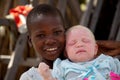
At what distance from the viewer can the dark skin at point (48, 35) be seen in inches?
66.5

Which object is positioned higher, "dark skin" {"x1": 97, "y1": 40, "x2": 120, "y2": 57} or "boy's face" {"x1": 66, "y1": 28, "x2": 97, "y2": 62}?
"boy's face" {"x1": 66, "y1": 28, "x2": 97, "y2": 62}

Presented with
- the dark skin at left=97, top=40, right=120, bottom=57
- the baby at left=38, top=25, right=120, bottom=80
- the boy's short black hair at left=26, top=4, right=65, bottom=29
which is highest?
the boy's short black hair at left=26, top=4, right=65, bottom=29

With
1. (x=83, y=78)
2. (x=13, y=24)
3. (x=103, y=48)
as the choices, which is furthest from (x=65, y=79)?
(x=13, y=24)

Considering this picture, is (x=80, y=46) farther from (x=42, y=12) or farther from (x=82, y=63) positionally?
(x=42, y=12)

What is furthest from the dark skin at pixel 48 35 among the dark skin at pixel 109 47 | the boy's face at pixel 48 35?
the dark skin at pixel 109 47

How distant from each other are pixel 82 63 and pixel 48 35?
203 millimetres

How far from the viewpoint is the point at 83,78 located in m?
1.64

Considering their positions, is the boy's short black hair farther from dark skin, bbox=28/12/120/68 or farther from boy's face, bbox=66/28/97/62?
boy's face, bbox=66/28/97/62

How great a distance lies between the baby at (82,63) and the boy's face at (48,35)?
0.14 feet

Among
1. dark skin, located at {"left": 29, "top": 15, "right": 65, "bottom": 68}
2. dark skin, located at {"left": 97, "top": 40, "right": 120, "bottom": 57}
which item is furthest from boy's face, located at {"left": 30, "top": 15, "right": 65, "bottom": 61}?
dark skin, located at {"left": 97, "top": 40, "right": 120, "bottom": 57}

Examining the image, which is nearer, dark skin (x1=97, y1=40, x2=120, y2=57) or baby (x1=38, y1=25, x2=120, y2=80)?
baby (x1=38, y1=25, x2=120, y2=80)

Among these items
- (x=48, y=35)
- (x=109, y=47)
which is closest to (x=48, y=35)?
(x=48, y=35)

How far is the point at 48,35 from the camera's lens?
1.69 meters

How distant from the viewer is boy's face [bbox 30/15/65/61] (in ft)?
5.54
